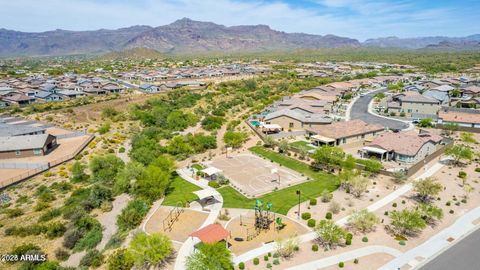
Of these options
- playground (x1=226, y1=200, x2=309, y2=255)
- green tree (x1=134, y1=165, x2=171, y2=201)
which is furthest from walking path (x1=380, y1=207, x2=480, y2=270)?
green tree (x1=134, y1=165, x2=171, y2=201)

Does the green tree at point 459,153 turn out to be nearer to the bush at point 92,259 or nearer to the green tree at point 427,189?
the green tree at point 427,189

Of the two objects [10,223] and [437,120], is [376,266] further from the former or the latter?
[437,120]

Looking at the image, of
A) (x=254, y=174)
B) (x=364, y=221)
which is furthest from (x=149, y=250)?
(x=254, y=174)

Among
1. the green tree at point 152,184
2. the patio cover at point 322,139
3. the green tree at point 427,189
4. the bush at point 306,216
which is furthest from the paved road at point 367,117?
the green tree at point 152,184

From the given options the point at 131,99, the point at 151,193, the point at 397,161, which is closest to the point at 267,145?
the point at 397,161

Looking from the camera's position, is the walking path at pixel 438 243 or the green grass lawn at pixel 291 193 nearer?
the walking path at pixel 438 243

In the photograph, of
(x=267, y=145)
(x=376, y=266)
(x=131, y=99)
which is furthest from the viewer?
(x=131, y=99)

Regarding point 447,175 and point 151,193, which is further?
point 447,175
